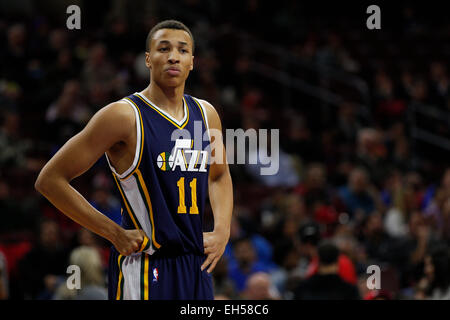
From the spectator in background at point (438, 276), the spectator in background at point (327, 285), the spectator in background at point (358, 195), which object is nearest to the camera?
the spectator in background at point (438, 276)

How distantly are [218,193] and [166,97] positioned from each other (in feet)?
1.93

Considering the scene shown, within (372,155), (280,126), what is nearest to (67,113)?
(280,126)

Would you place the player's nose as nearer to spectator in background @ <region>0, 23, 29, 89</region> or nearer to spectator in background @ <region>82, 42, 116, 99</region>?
spectator in background @ <region>82, 42, 116, 99</region>

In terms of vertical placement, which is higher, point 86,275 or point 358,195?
point 358,195

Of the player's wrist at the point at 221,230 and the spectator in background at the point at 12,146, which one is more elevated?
the spectator in background at the point at 12,146

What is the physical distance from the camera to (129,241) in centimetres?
313

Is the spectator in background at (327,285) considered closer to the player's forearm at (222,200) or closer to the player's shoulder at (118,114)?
the player's forearm at (222,200)

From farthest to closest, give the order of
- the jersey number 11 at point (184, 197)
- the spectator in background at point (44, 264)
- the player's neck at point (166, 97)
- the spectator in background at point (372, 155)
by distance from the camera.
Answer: the spectator in background at point (372, 155) → the spectator in background at point (44, 264) → the player's neck at point (166, 97) → the jersey number 11 at point (184, 197)

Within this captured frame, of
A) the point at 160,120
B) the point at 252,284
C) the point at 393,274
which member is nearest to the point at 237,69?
the point at 393,274

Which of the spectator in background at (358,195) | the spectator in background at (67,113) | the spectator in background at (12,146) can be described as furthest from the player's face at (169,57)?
the spectator in background at (358,195)

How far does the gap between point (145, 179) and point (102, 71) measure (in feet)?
20.2

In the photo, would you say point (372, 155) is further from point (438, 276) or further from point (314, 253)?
point (438, 276)

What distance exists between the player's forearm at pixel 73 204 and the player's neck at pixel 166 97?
0.60 metres

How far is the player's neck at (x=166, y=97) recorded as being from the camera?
3336 millimetres
